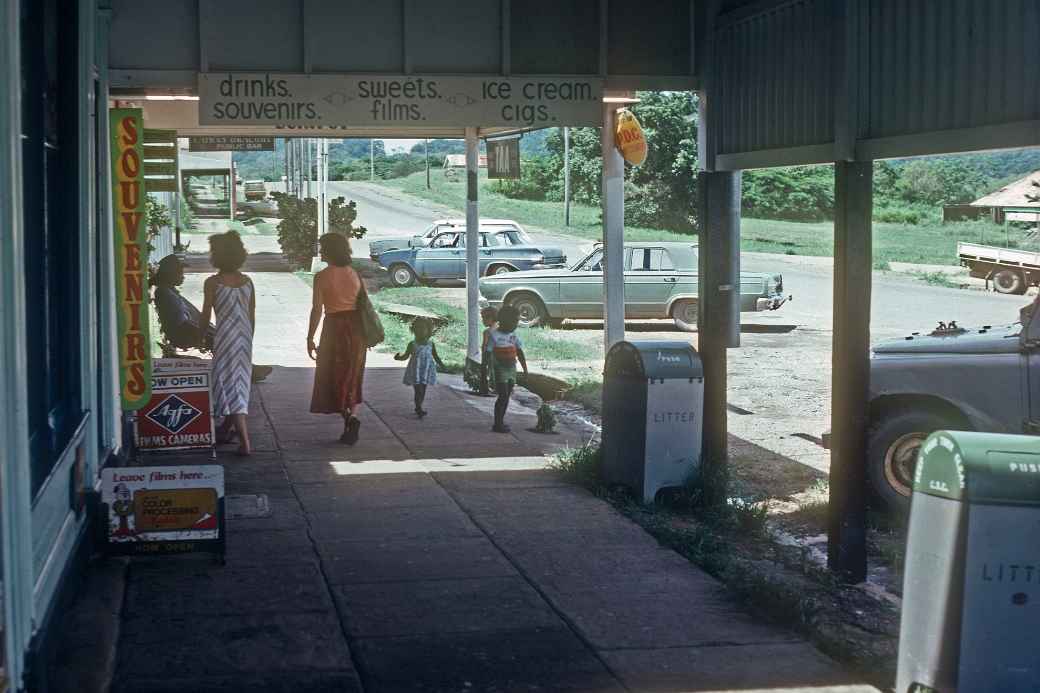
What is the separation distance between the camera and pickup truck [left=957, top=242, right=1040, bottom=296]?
32000 millimetres

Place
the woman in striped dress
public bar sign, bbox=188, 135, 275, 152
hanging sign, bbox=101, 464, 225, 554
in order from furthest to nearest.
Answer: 1. public bar sign, bbox=188, 135, 275, 152
2. the woman in striped dress
3. hanging sign, bbox=101, 464, 225, 554

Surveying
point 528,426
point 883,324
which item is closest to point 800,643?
point 528,426

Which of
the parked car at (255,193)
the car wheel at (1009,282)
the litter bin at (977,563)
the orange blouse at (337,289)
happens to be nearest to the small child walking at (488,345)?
the orange blouse at (337,289)

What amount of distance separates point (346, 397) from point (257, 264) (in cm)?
3087

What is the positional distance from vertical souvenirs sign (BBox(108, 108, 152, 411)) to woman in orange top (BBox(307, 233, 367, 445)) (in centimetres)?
313

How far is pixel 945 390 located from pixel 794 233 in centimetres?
4894

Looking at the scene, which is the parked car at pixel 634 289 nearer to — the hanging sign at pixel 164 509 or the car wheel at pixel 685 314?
the car wheel at pixel 685 314

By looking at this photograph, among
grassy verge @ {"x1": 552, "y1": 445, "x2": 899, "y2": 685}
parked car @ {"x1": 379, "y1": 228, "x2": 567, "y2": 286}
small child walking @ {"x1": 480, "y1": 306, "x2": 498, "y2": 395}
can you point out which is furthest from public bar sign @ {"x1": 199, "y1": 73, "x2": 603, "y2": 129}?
parked car @ {"x1": 379, "y1": 228, "x2": 567, "y2": 286}

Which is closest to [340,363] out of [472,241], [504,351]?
[504,351]

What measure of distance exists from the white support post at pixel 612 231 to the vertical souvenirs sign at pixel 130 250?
228 inches

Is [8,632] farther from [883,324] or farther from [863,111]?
[883,324]

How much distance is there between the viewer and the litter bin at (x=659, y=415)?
9578mm

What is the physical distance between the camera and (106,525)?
25.1 feet

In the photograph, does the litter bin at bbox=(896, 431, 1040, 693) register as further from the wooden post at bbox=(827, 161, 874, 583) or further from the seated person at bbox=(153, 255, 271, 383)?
the seated person at bbox=(153, 255, 271, 383)
